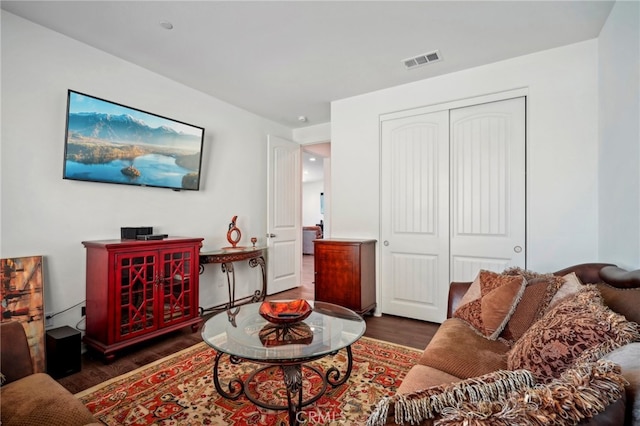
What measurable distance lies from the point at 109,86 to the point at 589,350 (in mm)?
3712

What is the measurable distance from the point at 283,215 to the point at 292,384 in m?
3.31

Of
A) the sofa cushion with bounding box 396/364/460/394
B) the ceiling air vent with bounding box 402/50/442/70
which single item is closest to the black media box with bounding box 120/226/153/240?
the sofa cushion with bounding box 396/364/460/394

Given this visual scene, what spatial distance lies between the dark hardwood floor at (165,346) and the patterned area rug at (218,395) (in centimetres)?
14

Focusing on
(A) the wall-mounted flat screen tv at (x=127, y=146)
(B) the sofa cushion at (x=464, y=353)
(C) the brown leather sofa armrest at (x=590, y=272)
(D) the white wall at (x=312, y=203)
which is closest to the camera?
(B) the sofa cushion at (x=464, y=353)

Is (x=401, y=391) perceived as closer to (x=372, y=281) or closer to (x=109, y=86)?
(x=372, y=281)

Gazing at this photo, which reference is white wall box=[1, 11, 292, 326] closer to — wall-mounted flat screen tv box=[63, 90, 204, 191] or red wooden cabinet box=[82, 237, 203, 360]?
wall-mounted flat screen tv box=[63, 90, 204, 191]

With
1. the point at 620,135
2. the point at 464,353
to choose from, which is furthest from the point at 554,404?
the point at 620,135

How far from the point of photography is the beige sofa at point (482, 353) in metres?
0.73

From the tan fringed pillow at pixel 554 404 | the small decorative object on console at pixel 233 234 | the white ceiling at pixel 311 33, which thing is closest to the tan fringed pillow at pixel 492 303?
the tan fringed pillow at pixel 554 404

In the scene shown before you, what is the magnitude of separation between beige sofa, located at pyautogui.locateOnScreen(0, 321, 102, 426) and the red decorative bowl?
2.82 feet

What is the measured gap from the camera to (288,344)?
1.61 metres

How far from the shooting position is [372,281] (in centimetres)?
360

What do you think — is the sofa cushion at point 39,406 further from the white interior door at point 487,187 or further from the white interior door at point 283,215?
the white interior door at point 283,215

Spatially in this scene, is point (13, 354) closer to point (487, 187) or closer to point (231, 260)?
point (231, 260)
